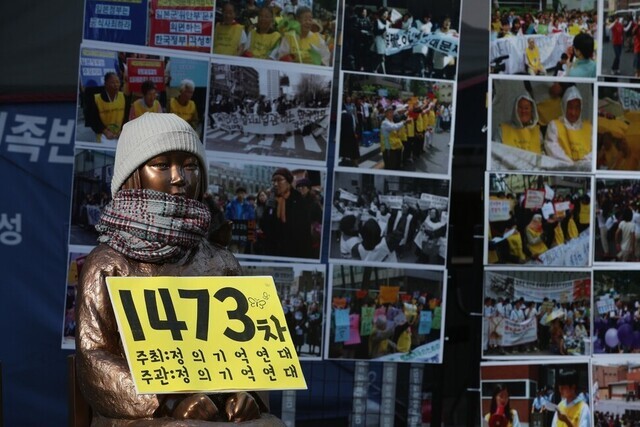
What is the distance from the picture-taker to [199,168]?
11.1 ft

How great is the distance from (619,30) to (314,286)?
1.50 m

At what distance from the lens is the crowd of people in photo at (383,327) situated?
15.3ft

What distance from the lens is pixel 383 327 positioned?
4.71 meters

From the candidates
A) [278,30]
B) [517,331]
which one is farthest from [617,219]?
[278,30]

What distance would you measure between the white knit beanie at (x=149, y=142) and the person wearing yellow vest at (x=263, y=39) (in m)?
1.20

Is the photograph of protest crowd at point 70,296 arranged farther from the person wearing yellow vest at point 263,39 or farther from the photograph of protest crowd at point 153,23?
the person wearing yellow vest at point 263,39

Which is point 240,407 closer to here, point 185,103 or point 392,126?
point 185,103

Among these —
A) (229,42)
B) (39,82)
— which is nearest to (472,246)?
(229,42)

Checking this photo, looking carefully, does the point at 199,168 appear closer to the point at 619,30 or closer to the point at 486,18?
the point at 486,18

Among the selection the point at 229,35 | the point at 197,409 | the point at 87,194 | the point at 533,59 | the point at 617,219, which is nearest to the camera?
the point at 197,409

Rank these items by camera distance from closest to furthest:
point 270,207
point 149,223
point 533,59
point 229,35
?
point 149,223
point 229,35
point 270,207
point 533,59

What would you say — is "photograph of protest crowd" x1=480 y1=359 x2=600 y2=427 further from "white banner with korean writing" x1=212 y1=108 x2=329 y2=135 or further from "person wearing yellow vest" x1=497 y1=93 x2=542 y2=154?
"white banner with korean writing" x1=212 y1=108 x2=329 y2=135

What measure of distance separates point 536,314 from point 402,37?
1.16 metres

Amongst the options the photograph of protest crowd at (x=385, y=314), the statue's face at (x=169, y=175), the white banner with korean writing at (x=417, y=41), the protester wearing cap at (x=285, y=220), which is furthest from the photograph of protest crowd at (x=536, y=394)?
the statue's face at (x=169, y=175)
